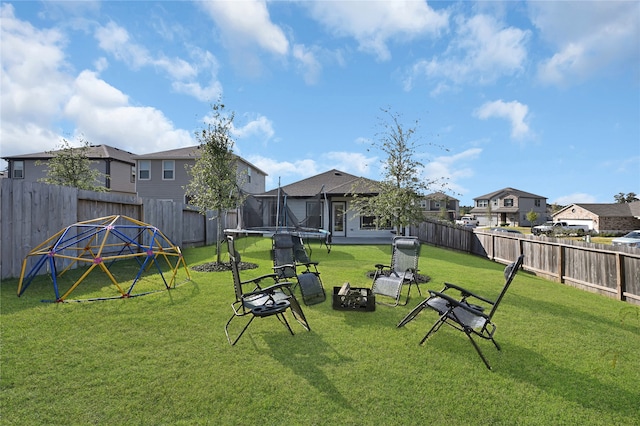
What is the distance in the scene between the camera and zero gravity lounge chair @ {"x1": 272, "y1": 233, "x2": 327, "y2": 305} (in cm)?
546

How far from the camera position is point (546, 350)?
3750mm

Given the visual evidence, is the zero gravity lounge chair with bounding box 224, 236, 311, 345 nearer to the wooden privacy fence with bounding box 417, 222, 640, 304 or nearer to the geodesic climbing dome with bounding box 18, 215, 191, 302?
the geodesic climbing dome with bounding box 18, 215, 191, 302

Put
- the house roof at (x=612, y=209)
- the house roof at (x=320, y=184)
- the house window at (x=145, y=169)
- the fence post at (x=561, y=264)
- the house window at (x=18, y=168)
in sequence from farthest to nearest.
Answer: the house roof at (x=612, y=209), the house window at (x=18, y=168), the house window at (x=145, y=169), the house roof at (x=320, y=184), the fence post at (x=561, y=264)

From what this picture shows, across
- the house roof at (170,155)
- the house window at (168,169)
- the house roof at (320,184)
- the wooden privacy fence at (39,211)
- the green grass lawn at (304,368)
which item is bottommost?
the green grass lawn at (304,368)

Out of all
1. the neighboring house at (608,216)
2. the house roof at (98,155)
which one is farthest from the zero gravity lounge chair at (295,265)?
the neighboring house at (608,216)

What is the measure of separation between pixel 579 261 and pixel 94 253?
41.9 ft

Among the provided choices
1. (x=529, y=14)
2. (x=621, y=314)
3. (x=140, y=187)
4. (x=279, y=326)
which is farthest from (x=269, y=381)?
(x=140, y=187)

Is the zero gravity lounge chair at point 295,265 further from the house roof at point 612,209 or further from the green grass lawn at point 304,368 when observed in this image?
the house roof at point 612,209

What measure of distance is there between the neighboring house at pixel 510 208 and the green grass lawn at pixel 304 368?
187 ft

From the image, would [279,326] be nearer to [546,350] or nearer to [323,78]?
[546,350]

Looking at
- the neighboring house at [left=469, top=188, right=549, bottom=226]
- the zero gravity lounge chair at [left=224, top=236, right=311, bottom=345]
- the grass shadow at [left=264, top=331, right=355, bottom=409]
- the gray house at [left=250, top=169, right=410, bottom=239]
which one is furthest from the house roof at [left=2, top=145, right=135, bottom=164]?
the neighboring house at [left=469, top=188, right=549, bottom=226]

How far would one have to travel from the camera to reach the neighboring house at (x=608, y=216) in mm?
38938

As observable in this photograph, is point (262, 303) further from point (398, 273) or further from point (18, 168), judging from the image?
point (18, 168)

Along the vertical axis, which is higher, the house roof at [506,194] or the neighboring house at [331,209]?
the house roof at [506,194]
